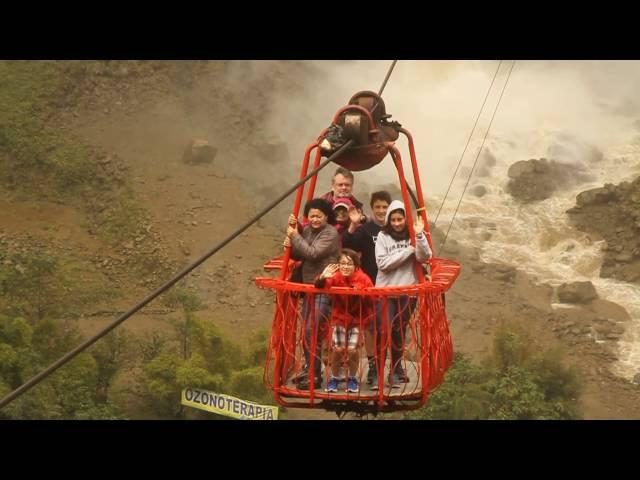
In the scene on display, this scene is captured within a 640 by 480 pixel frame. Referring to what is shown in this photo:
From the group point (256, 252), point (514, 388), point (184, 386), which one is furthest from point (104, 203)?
point (514, 388)

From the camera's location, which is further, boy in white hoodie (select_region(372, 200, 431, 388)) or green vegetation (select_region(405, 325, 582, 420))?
green vegetation (select_region(405, 325, 582, 420))

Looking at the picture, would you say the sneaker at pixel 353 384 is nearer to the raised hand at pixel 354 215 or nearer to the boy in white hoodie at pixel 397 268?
the boy in white hoodie at pixel 397 268

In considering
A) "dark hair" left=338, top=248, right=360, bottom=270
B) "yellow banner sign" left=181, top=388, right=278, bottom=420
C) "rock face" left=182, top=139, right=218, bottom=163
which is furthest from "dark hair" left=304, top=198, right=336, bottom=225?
"rock face" left=182, top=139, right=218, bottom=163

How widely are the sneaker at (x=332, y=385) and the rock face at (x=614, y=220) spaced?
41.1 ft

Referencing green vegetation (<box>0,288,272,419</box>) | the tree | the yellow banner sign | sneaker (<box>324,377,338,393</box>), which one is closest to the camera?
sneaker (<box>324,377,338,393</box>)

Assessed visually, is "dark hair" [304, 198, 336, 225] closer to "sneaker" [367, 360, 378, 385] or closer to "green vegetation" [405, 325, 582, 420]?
"sneaker" [367, 360, 378, 385]

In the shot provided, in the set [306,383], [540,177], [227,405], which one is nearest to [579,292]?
[540,177]

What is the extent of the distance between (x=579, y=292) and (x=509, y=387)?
15.3 feet

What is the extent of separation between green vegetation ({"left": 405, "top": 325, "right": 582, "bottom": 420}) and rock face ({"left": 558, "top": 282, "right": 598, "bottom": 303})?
2086 millimetres

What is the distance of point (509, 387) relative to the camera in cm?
995

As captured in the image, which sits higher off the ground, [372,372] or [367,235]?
[367,235]

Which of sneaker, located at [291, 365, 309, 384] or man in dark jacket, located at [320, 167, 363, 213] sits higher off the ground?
man in dark jacket, located at [320, 167, 363, 213]

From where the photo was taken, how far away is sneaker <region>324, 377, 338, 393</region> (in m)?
3.06

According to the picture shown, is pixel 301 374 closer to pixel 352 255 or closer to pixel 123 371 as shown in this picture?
pixel 352 255
